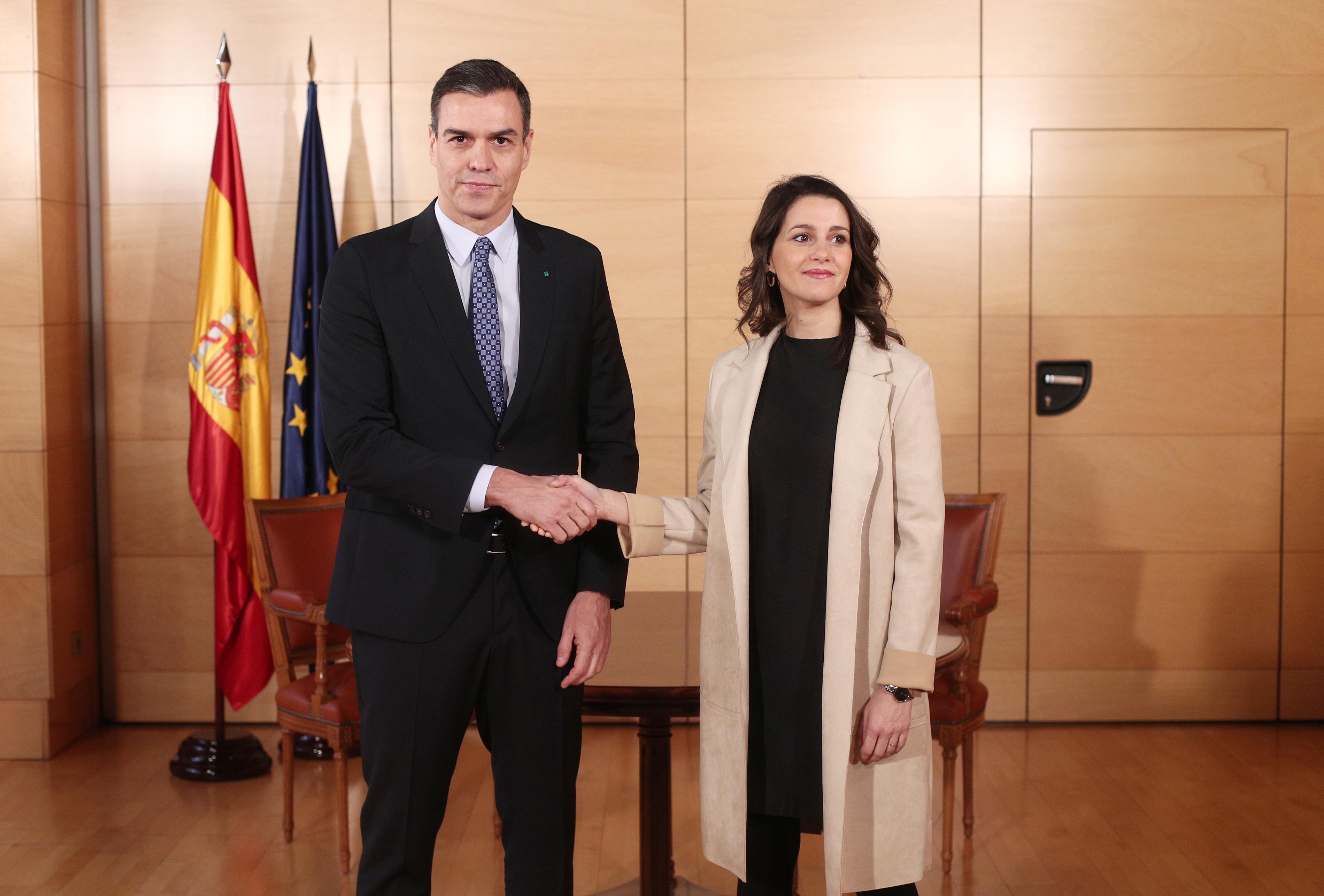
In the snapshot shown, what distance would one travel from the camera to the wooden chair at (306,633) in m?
3.44

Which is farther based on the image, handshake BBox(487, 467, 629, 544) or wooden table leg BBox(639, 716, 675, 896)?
wooden table leg BBox(639, 716, 675, 896)

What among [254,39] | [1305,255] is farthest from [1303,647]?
[254,39]

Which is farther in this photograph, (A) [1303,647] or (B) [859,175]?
(A) [1303,647]

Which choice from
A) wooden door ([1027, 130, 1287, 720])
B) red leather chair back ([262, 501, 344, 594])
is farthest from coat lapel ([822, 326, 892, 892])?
wooden door ([1027, 130, 1287, 720])

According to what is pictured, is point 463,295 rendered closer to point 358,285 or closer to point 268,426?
point 358,285

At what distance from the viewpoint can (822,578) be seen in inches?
85.6

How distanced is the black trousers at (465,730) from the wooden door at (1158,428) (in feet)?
10.6

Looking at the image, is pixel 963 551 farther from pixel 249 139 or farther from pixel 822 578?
pixel 249 139

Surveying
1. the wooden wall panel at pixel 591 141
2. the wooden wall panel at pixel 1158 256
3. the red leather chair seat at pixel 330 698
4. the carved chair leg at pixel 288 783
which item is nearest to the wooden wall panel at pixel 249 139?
the wooden wall panel at pixel 591 141

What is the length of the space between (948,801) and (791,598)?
1.65 metres

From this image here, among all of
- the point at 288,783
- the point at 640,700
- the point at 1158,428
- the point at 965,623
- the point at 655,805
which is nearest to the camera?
the point at 640,700

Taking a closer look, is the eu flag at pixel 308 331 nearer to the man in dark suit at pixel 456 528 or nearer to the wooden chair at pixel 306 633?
the wooden chair at pixel 306 633

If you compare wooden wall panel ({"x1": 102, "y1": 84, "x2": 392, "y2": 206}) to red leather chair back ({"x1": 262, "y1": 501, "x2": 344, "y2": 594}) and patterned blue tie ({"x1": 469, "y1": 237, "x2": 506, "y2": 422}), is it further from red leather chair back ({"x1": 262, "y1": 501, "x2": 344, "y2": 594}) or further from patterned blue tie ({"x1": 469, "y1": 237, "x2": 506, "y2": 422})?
patterned blue tie ({"x1": 469, "y1": 237, "x2": 506, "y2": 422})

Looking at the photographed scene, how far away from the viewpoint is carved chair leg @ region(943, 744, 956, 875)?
3441mm
